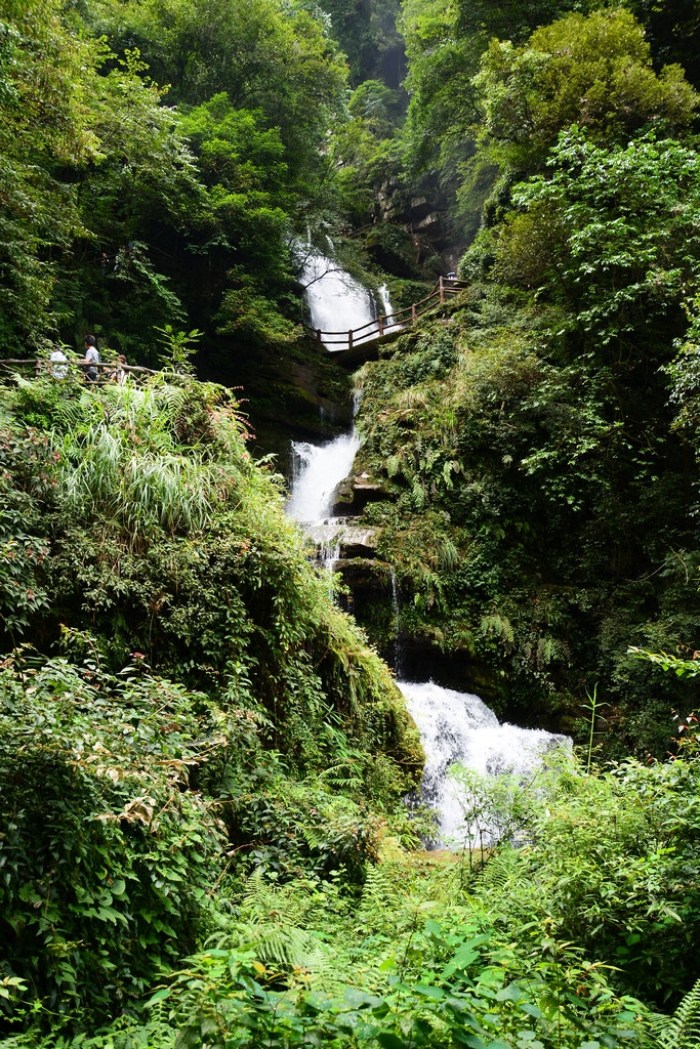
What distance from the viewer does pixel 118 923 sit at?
3076mm

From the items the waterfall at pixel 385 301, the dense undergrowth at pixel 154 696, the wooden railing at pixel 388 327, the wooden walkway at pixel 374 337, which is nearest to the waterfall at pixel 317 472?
the wooden walkway at pixel 374 337

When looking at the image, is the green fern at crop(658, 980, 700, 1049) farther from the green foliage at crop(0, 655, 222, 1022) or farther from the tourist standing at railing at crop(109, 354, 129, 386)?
the tourist standing at railing at crop(109, 354, 129, 386)

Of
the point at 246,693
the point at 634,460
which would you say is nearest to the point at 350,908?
the point at 246,693

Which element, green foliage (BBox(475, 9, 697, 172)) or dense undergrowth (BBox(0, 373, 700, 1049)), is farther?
green foliage (BBox(475, 9, 697, 172))

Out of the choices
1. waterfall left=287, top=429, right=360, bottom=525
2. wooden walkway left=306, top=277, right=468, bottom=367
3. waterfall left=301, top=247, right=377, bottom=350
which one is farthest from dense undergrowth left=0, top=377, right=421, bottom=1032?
waterfall left=301, top=247, right=377, bottom=350

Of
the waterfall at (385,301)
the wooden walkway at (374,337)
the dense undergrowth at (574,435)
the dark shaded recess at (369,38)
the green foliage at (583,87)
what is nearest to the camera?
the dense undergrowth at (574,435)

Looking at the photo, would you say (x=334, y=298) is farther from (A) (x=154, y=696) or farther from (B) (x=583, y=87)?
(A) (x=154, y=696)

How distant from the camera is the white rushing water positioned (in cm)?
818

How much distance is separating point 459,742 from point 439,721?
1.32ft

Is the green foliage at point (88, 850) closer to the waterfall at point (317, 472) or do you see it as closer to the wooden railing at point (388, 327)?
the waterfall at point (317, 472)

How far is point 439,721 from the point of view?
9.48 meters

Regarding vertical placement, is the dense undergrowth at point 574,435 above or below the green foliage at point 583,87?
below

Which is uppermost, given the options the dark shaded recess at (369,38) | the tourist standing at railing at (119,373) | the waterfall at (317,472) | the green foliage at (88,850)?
the dark shaded recess at (369,38)

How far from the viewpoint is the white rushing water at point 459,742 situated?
8180mm
